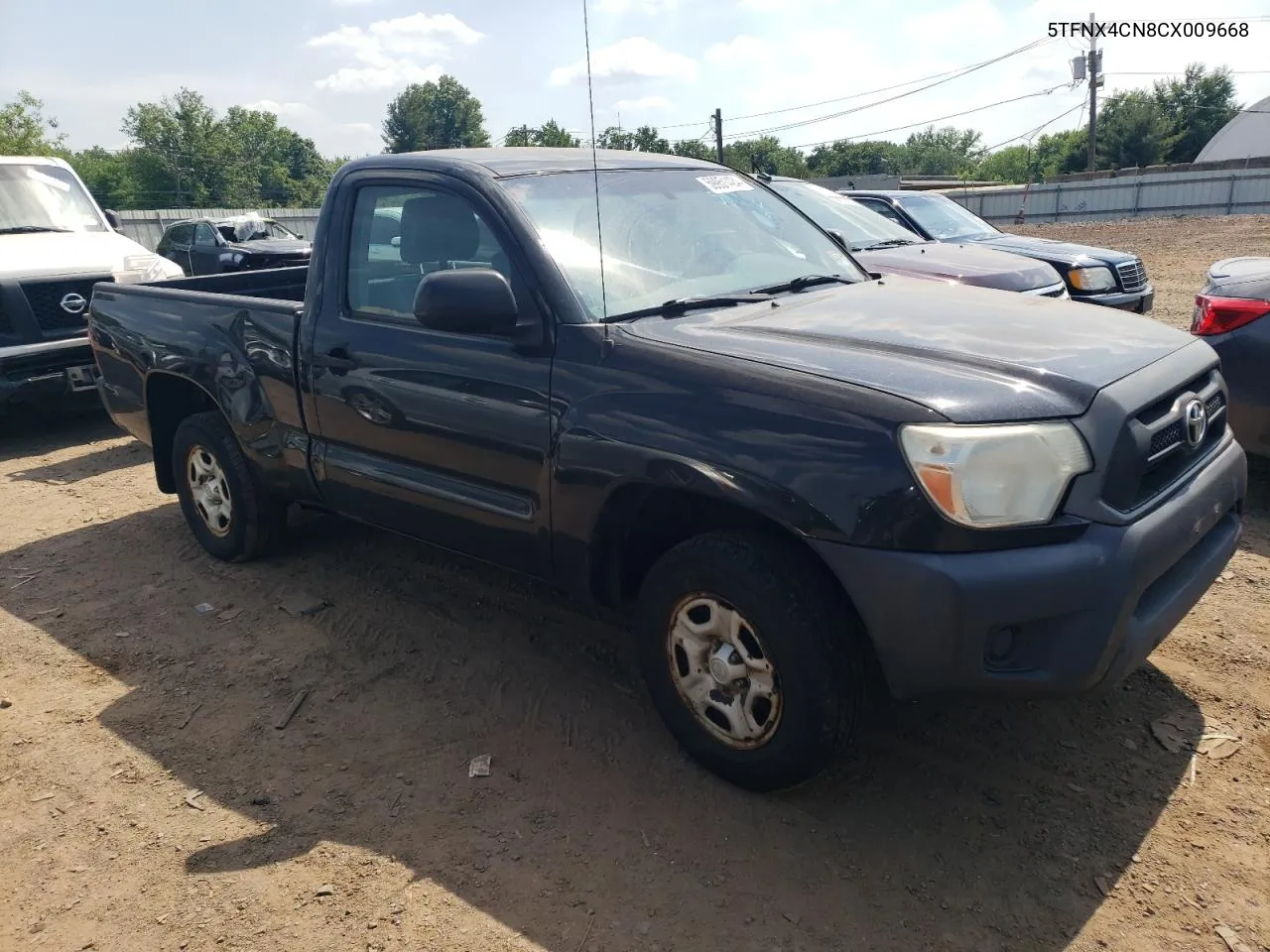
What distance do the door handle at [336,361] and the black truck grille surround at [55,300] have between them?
15.9 ft

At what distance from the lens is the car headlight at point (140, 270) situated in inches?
322

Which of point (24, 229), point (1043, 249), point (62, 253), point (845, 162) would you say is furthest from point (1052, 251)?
point (845, 162)

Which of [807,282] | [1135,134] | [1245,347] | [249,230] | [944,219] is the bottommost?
[1245,347]

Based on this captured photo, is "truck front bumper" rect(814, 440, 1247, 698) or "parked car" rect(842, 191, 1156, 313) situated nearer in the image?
"truck front bumper" rect(814, 440, 1247, 698)

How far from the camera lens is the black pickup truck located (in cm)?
241

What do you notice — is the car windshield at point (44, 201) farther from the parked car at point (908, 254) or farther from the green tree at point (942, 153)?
Answer: the green tree at point (942, 153)

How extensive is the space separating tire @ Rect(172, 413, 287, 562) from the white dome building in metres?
66.8

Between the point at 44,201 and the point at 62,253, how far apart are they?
3.92 ft

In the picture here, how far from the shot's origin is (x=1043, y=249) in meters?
9.18

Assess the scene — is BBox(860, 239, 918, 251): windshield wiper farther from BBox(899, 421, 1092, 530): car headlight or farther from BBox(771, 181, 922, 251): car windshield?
BBox(899, 421, 1092, 530): car headlight

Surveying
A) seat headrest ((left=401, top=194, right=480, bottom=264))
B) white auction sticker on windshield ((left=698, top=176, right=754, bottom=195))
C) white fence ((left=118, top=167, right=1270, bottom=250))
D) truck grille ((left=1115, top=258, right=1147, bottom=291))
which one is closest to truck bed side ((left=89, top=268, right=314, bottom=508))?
seat headrest ((left=401, top=194, right=480, bottom=264))

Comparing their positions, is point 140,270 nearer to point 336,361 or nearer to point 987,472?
point 336,361

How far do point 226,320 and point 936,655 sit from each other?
11.4 ft

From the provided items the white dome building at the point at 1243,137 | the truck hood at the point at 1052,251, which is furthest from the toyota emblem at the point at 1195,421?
the white dome building at the point at 1243,137
